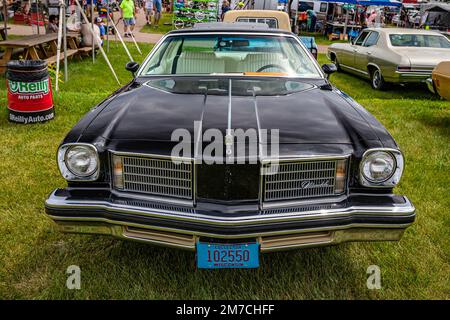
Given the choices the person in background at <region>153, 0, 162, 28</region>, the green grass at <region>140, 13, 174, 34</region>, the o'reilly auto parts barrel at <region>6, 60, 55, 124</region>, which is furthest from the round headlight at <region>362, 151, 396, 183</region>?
the person in background at <region>153, 0, 162, 28</region>

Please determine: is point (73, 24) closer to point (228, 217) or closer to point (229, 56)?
point (229, 56)

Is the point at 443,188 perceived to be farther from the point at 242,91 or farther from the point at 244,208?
the point at 244,208

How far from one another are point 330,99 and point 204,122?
1110 mm

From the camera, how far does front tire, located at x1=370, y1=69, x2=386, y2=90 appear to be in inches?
Result: 376

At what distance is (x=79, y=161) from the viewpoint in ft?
8.38

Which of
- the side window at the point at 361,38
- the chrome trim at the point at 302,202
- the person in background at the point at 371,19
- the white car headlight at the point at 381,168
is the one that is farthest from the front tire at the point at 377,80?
the person in background at the point at 371,19

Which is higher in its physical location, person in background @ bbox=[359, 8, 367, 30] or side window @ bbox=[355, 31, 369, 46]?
person in background @ bbox=[359, 8, 367, 30]

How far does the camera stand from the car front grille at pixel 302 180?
8.07 feet

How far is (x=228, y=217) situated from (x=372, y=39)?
30.3ft

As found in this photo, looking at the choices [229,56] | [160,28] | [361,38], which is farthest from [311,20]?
[229,56]

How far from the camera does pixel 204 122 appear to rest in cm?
260

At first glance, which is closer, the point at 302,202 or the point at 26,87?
the point at 302,202

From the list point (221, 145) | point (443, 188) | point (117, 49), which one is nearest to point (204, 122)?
point (221, 145)

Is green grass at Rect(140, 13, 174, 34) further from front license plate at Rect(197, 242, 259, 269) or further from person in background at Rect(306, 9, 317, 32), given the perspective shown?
front license plate at Rect(197, 242, 259, 269)
